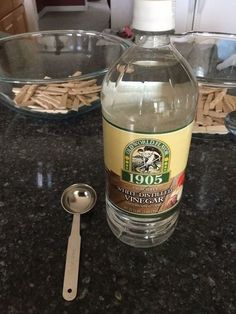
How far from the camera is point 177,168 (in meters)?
0.36

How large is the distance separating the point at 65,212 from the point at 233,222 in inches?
9.5

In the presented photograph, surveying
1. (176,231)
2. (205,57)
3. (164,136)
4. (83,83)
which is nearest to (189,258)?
(176,231)

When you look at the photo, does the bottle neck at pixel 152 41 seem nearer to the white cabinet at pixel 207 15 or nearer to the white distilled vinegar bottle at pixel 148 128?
the white distilled vinegar bottle at pixel 148 128

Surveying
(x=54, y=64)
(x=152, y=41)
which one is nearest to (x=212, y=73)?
(x=54, y=64)

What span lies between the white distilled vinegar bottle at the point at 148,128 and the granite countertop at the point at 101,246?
0.12 feet

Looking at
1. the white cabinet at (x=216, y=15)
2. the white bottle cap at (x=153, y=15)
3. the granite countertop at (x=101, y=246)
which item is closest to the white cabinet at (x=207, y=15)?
the white cabinet at (x=216, y=15)

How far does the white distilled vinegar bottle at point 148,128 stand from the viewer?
1.08 ft

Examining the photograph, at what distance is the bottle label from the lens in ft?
1.09

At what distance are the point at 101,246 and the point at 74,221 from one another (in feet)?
0.18

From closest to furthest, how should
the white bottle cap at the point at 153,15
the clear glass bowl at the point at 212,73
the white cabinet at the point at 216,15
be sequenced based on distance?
the white bottle cap at the point at 153,15 → the clear glass bowl at the point at 212,73 → the white cabinet at the point at 216,15

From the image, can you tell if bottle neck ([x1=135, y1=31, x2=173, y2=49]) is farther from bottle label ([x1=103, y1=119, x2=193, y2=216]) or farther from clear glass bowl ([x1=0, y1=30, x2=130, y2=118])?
clear glass bowl ([x1=0, y1=30, x2=130, y2=118])

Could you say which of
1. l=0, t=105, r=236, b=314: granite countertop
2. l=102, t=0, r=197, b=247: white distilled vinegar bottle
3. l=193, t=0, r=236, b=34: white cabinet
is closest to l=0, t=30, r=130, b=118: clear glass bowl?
l=0, t=105, r=236, b=314: granite countertop

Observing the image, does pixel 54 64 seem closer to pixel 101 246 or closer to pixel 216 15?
pixel 101 246

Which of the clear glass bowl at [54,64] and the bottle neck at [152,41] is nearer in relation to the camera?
the bottle neck at [152,41]
